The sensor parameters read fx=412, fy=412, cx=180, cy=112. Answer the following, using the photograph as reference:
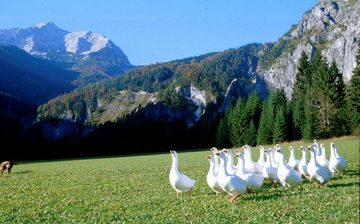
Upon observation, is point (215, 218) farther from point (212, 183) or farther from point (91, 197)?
point (91, 197)

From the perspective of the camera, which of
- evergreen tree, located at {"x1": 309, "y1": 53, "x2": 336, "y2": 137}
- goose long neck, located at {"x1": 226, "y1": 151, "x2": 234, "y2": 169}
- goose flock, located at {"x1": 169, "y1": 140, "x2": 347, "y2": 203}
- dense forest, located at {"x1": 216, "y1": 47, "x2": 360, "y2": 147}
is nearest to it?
goose flock, located at {"x1": 169, "y1": 140, "x2": 347, "y2": 203}

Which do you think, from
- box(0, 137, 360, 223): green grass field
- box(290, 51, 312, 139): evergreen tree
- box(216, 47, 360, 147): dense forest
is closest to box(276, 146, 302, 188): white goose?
box(0, 137, 360, 223): green grass field

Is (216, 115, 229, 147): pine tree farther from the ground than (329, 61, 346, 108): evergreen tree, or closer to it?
closer to it

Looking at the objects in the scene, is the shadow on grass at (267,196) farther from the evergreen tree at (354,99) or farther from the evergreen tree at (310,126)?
the evergreen tree at (310,126)

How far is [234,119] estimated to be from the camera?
115 m

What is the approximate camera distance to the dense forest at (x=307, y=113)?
294ft

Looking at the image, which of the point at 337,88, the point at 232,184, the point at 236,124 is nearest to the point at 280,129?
the point at 337,88

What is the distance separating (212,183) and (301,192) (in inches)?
145

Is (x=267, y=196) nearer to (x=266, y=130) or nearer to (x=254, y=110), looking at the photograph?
(x=266, y=130)

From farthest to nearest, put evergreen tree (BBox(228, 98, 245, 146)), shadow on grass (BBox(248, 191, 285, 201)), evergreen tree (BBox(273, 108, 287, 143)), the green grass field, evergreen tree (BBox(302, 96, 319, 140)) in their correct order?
1. evergreen tree (BBox(228, 98, 245, 146))
2. evergreen tree (BBox(273, 108, 287, 143))
3. evergreen tree (BBox(302, 96, 319, 140))
4. shadow on grass (BBox(248, 191, 285, 201))
5. the green grass field

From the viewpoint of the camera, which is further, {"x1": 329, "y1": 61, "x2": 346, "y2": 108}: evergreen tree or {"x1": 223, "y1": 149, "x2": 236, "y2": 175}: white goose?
{"x1": 329, "y1": 61, "x2": 346, "y2": 108}: evergreen tree

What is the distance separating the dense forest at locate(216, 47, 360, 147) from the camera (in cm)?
8950

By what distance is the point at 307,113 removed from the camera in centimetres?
9244

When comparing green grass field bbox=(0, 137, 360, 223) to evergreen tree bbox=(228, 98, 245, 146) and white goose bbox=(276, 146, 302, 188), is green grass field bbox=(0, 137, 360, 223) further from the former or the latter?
evergreen tree bbox=(228, 98, 245, 146)
